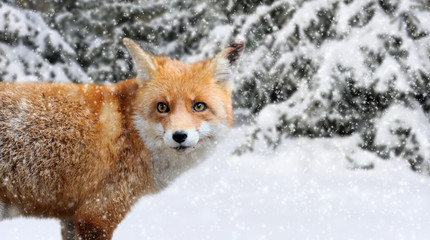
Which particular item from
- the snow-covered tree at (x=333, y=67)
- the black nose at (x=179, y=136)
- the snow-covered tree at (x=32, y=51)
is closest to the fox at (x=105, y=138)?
the black nose at (x=179, y=136)

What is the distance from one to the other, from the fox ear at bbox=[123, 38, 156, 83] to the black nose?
0.70 metres

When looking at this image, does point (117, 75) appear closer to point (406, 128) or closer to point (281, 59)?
point (281, 59)

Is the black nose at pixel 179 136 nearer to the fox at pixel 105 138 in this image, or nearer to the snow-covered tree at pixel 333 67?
the fox at pixel 105 138

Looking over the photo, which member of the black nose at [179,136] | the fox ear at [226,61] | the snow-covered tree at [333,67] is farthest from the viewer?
the snow-covered tree at [333,67]

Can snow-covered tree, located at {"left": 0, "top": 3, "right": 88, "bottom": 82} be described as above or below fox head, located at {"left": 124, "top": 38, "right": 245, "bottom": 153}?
below

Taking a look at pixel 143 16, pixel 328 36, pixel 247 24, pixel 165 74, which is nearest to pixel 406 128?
pixel 328 36

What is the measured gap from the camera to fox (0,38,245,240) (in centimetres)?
330

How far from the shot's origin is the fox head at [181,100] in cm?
332

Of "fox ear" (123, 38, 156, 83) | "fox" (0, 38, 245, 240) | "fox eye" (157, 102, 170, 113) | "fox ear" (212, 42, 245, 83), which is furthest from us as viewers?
"fox ear" (212, 42, 245, 83)

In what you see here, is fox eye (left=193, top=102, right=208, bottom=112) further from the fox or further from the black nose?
the black nose

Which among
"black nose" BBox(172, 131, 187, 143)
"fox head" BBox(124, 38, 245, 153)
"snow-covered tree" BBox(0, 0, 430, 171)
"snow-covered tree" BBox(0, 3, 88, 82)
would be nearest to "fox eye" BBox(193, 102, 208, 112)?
"fox head" BBox(124, 38, 245, 153)

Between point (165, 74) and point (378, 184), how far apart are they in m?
4.44

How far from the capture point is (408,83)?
6523mm

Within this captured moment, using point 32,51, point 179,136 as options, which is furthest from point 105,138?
point 32,51
